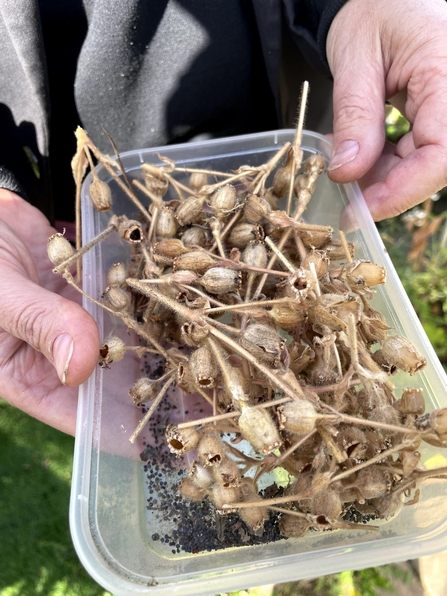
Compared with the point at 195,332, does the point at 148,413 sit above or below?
below

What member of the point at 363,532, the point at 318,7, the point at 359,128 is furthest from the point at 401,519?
the point at 318,7

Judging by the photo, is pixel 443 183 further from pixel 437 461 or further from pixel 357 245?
pixel 437 461

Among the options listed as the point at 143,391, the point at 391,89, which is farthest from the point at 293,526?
the point at 391,89

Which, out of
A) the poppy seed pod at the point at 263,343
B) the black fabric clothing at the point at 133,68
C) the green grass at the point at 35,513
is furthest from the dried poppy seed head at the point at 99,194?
the green grass at the point at 35,513

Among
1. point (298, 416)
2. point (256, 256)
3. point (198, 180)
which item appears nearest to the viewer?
point (298, 416)

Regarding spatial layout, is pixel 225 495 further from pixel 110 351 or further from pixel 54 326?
pixel 54 326

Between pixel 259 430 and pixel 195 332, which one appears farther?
pixel 195 332

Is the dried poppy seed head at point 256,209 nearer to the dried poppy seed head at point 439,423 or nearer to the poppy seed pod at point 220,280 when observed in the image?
the poppy seed pod at point 220,280
